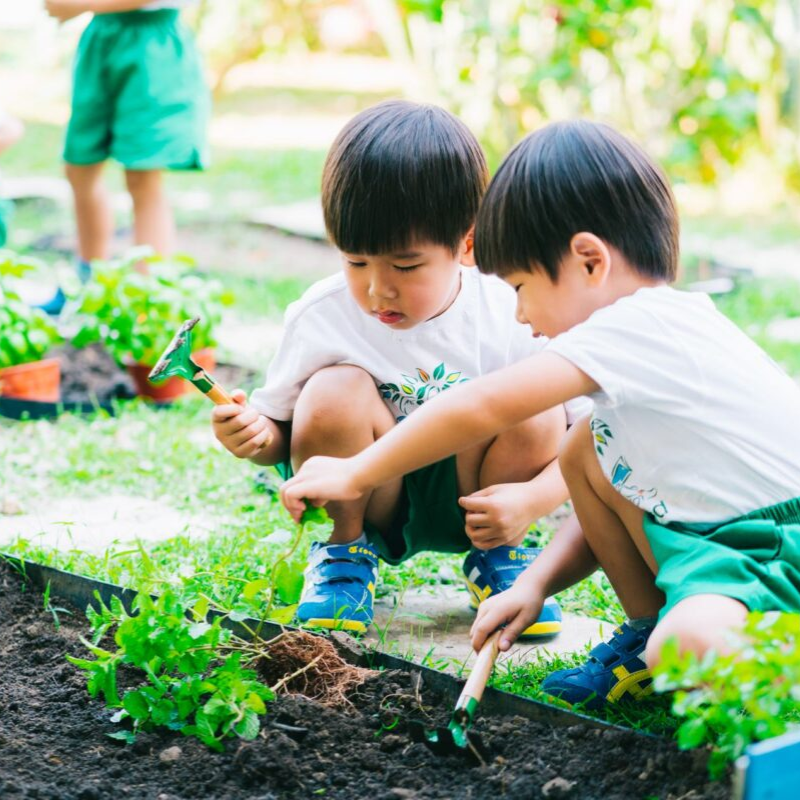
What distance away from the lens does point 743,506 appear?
72.2 inches

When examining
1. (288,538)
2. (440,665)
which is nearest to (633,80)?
(288,538)

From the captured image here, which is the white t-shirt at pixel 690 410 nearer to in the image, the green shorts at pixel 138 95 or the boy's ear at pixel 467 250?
the boy's ear at pixel 467 250

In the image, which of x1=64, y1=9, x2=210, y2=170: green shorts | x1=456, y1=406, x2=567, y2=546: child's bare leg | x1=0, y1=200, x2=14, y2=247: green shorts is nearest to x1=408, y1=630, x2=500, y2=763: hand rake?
x1=456, y1=406, x2=567, y2=546: child's bare leg

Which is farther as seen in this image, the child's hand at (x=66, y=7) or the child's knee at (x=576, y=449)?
the child's hand at (x=66, y=7)

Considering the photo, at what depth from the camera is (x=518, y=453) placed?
234 cm

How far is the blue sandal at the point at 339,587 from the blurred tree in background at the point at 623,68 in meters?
4.59

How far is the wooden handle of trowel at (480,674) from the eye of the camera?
1787mm

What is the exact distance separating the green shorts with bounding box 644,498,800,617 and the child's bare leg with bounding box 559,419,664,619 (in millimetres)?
145

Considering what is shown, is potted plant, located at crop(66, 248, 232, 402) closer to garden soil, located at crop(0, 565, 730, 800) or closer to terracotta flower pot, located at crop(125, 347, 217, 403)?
terracotta flower pot, located at crop(125, 347, 217, 403)

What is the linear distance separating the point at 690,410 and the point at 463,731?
Result: 0.57 meters

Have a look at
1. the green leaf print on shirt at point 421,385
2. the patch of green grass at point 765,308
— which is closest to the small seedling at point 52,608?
the green leaf print on shirt at point 421,385

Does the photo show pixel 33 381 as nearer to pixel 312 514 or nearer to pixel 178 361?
pixel 178 361

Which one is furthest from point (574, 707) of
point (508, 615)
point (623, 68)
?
point (623, 68)

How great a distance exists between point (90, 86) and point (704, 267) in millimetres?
2723
